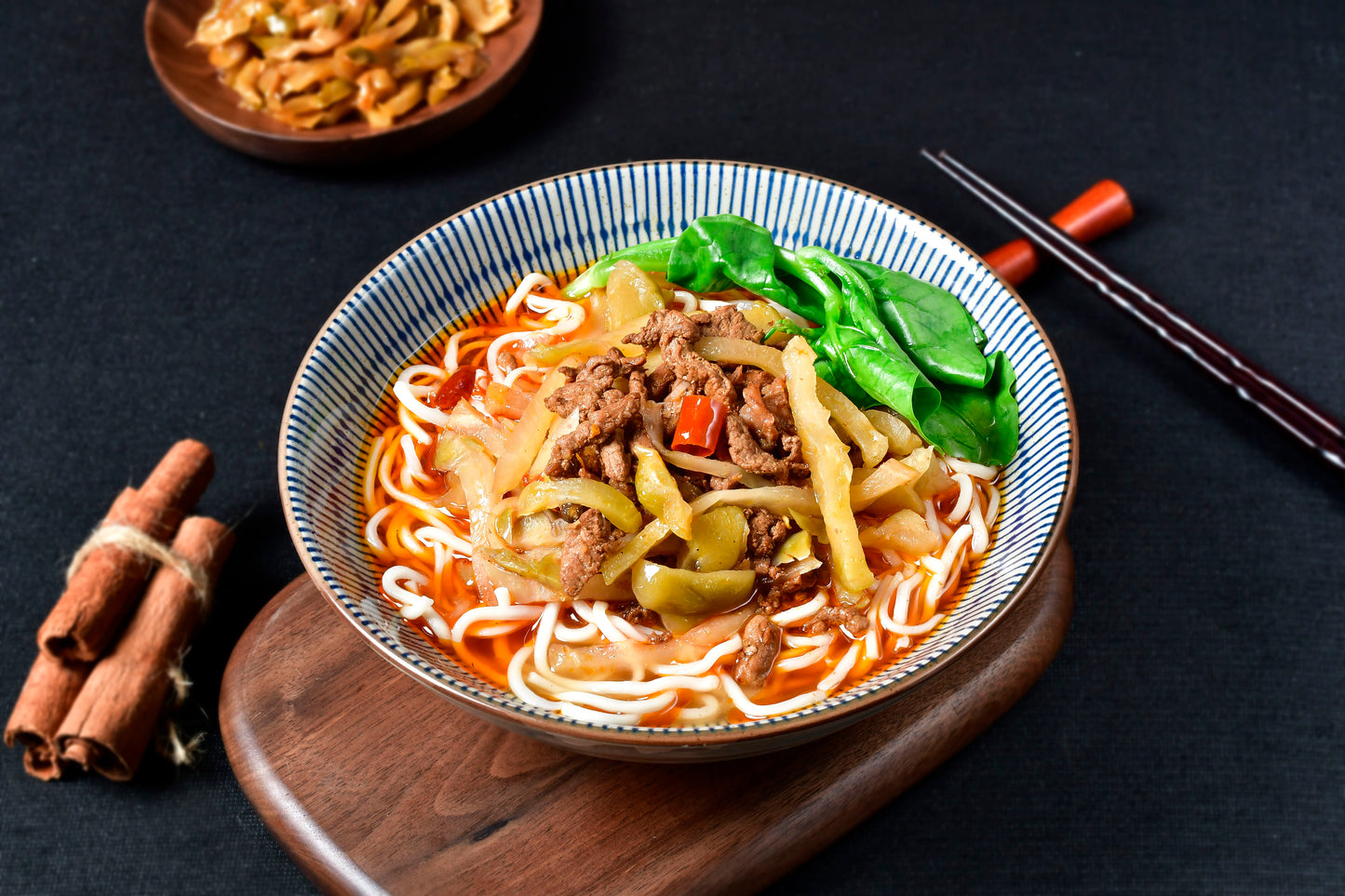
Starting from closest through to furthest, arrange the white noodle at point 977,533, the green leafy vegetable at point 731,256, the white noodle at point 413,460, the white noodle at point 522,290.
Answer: the white noodle at point 977,533 → the white noodle at point 413,460 → the green leafy vegetable at point 731,256 → the white noodle at point 522,290

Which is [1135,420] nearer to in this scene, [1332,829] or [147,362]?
[1332,829]

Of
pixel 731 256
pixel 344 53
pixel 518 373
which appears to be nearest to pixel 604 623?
pixel 518 373

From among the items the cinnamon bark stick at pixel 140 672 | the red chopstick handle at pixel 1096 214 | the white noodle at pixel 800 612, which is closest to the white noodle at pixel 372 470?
the cinnamon bark stick at pixel 140 672

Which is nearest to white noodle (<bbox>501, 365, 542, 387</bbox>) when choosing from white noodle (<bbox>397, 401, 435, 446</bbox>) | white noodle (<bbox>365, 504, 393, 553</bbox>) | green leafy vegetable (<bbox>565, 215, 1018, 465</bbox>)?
white noodle (<bbox>397, 401, 435, 446</bbox>)

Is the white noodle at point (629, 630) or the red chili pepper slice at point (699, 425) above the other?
the red chili pepper slice at point (699, 425)

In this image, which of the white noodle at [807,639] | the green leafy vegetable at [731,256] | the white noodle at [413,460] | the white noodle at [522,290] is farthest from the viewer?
the white noodle at [522,290]

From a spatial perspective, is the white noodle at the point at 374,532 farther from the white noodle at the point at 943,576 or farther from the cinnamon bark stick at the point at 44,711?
the white noodle at the point at 943,576

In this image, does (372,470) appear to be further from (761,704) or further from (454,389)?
(761,704)
